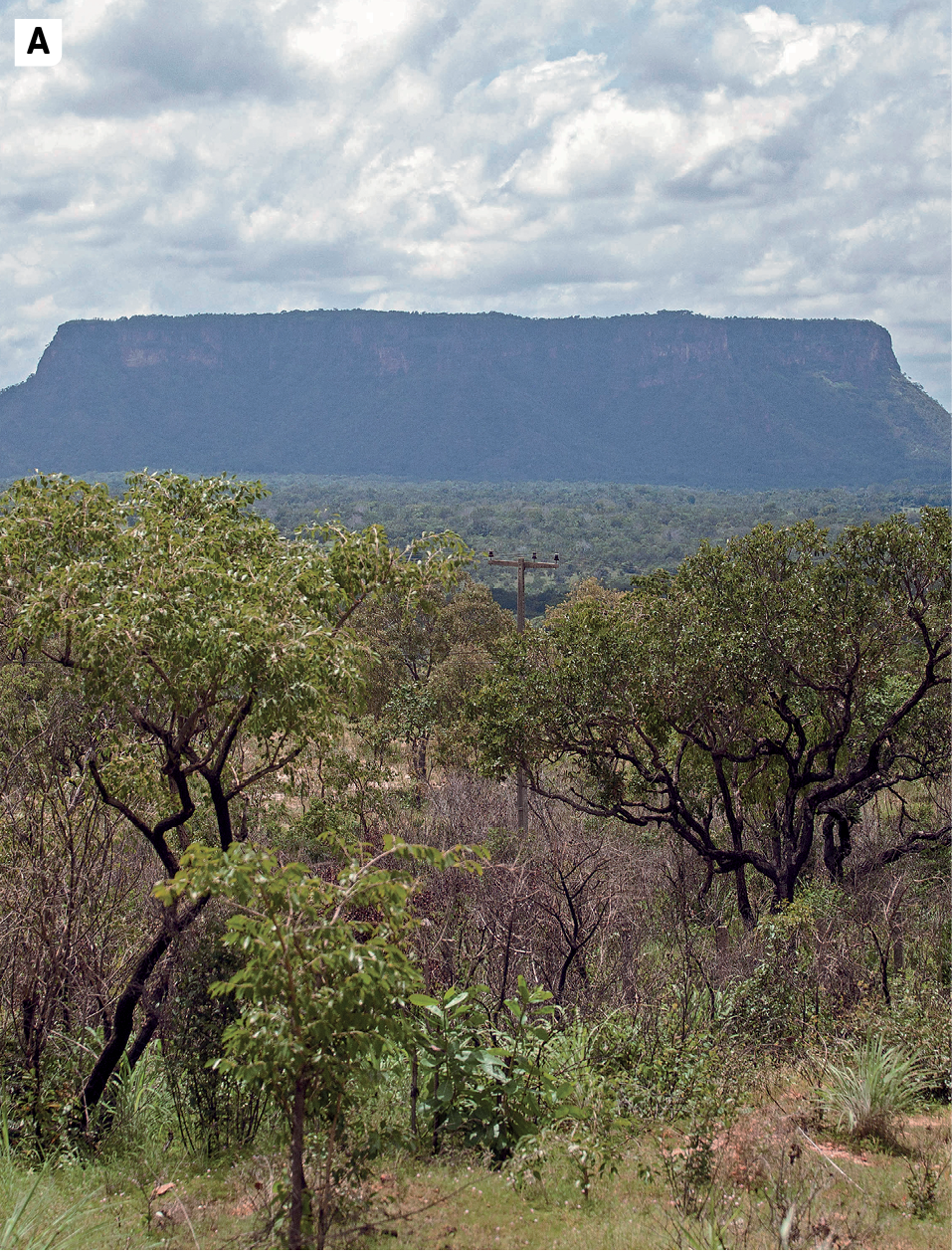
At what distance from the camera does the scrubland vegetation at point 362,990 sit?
19.2ft

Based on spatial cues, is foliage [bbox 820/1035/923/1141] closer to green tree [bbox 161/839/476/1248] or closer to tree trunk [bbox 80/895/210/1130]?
green tree [bbox 161/839/476/1248]

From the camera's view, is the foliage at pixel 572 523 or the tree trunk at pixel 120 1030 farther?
the foliage at pixel 572 523

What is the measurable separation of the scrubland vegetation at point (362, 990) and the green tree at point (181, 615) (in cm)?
3

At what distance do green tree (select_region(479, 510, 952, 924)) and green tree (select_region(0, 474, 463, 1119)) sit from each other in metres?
6.96

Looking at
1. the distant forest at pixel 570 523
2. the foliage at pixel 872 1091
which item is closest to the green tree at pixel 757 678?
the foliage at pixel 872 1091


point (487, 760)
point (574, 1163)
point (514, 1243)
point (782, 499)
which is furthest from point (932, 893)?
point (782, 499)

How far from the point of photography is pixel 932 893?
57.7 ft

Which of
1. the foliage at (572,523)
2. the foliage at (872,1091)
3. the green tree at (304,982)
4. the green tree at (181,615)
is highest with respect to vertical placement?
the foliage at (572,523)

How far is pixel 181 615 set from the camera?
7.16 metres

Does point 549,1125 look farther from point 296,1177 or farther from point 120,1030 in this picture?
point 120,1030

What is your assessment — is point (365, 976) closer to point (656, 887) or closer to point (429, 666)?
point (656, 887)

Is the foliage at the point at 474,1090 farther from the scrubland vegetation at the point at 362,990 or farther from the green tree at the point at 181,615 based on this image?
the green tree at the point at 181,615

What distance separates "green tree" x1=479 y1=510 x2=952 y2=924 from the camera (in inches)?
557

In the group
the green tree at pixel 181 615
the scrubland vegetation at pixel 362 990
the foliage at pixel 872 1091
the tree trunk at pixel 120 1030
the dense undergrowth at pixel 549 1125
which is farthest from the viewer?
the tree trunk at pixel 120 1030
